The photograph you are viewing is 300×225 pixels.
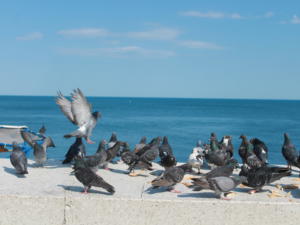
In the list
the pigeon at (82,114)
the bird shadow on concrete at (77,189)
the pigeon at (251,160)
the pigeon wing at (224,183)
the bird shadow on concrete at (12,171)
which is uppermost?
the pigeon at (82,114)

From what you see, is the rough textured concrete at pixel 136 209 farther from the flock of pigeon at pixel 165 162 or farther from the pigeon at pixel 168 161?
the pigeon at pixel 168 161

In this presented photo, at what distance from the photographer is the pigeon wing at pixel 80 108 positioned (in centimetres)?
1045

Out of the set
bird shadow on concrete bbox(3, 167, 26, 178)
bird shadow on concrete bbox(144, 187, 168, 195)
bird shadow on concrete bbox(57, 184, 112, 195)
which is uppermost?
bird shadow on concrete bbox(144, 187, 168, 195)

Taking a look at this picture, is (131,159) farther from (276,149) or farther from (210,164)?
(276,149)

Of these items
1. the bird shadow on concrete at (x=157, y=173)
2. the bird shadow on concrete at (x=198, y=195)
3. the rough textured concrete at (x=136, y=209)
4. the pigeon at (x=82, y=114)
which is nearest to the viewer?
the rough textured concrete at (x=136, y=209)

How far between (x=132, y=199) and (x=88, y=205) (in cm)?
76

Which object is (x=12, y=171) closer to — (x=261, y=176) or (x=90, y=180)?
(x=90, y=180)

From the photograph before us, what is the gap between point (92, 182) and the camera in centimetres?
715

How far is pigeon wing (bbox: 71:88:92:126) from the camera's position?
10453mm

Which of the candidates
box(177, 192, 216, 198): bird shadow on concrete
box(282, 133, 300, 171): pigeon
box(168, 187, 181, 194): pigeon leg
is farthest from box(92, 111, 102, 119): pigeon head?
box(282, 133, 300, 171): pigeon

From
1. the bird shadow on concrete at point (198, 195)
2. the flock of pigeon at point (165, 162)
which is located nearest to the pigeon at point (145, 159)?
the flock of pigeon at point (165, 162)

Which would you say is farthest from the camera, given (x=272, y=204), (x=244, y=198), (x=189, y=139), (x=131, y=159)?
(x=189, y=139)

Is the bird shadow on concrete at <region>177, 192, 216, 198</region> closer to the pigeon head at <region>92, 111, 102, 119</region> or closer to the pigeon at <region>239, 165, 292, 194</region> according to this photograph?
the pigeon at <region>239, 165, 292, 194</region>

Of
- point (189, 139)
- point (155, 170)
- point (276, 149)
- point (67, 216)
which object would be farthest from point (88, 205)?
point (189, 139)
